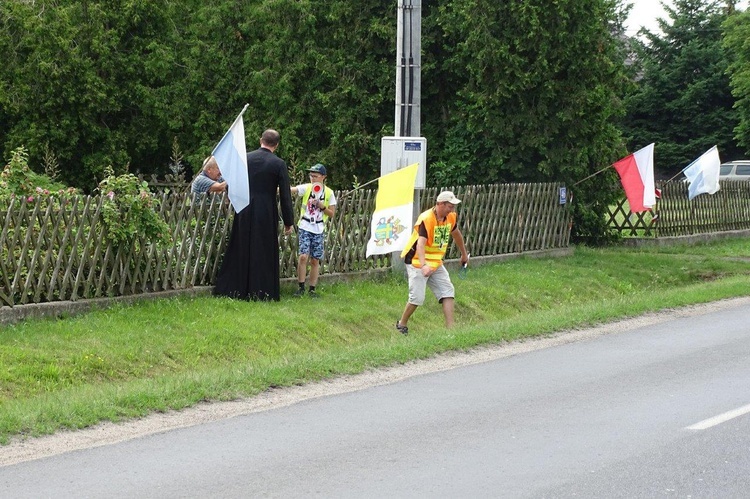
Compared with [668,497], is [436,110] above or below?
above

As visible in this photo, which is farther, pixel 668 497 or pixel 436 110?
pixel 436 110

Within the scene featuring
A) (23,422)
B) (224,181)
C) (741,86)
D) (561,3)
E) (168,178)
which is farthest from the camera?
(741,86)

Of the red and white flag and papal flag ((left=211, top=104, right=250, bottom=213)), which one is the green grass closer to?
papal flag ((left=211, top=104, right=250, bottom=213))

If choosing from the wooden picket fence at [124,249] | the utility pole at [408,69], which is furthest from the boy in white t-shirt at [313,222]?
the utility pole at [408,69]

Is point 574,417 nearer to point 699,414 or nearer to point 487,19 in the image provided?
point 699,414

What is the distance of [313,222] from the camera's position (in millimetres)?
15953

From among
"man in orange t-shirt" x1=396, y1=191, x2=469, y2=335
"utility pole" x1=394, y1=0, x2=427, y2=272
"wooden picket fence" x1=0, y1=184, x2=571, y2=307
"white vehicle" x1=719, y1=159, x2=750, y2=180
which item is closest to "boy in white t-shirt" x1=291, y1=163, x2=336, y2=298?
"wooden picket fence" x1=0, y1=184, x2=571, y2=307

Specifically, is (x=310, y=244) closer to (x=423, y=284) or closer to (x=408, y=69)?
(x=423, y=284)

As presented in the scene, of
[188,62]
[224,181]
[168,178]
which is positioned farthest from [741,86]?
[224,181]

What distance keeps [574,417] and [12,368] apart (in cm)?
521

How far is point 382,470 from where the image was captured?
739 cm

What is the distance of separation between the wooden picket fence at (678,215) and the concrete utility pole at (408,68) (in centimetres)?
1026

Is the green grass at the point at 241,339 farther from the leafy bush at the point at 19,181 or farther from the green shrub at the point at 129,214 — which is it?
the leafy bush at the point at 19,181

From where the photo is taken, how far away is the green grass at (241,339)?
966 centimetres
